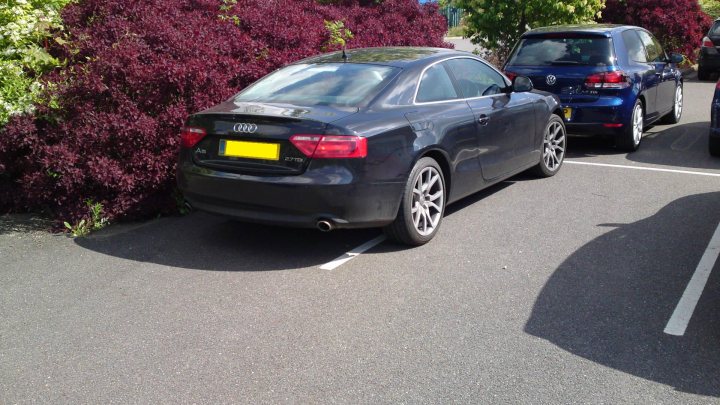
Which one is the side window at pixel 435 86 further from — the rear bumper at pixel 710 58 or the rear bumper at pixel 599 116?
the rear bumper at pixel 710 58

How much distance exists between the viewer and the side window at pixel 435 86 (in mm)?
5910

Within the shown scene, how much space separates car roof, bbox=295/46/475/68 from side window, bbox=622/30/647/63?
3.63 m

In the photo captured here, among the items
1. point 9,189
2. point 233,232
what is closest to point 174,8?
point 9,189

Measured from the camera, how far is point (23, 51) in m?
7.55

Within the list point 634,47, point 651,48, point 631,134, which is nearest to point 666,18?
point 651,48

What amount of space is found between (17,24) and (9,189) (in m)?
1.92

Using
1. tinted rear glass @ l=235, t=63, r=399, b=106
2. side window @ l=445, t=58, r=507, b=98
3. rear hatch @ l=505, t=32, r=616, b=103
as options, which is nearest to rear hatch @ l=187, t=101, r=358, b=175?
tinted rear glass @ l=235, t=63, r=399, b=106

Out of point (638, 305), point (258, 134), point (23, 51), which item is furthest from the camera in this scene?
point (23, 51)

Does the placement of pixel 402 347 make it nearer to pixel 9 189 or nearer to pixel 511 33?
pixel 9 189

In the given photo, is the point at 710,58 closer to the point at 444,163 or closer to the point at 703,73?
the point at 703,73

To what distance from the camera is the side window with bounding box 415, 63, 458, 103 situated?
591 cm

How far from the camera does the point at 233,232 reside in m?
6.18

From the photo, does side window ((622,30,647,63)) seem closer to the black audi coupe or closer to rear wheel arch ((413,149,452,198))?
the black audi coupe

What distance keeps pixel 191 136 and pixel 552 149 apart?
4.23 m
